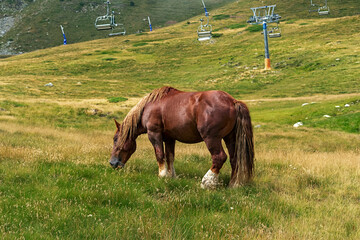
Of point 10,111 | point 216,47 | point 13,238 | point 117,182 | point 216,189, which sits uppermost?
point 13,238

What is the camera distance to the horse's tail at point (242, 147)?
7.56m

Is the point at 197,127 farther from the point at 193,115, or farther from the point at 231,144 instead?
the point at 231,144

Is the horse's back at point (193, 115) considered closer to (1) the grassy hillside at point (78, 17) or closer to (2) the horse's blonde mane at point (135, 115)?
(2) the horse's blonde mane at point (135, 115)

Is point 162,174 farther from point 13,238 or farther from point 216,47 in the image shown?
point 216,47

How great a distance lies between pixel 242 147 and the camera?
765 centimetres

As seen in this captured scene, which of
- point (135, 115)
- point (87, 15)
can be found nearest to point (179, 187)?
point (135, 115)

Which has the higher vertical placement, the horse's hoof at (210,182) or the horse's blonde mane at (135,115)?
the horse's blonde mane at (135,115)

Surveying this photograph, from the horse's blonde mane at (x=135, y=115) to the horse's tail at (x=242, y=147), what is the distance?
1.93 meters

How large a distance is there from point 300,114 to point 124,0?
582ft

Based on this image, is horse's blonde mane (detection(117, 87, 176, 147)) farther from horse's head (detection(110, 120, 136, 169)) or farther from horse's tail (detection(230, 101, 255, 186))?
horse's tail (detection(230, 101, 255, 186))

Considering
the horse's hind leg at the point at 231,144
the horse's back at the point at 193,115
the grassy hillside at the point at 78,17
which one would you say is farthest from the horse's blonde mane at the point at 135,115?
the grassy hillside at the point at 78,17

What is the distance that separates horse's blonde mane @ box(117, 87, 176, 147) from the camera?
8570mm

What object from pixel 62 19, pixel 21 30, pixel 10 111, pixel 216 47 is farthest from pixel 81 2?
pixel 10 111

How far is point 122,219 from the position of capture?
16.3 ft
